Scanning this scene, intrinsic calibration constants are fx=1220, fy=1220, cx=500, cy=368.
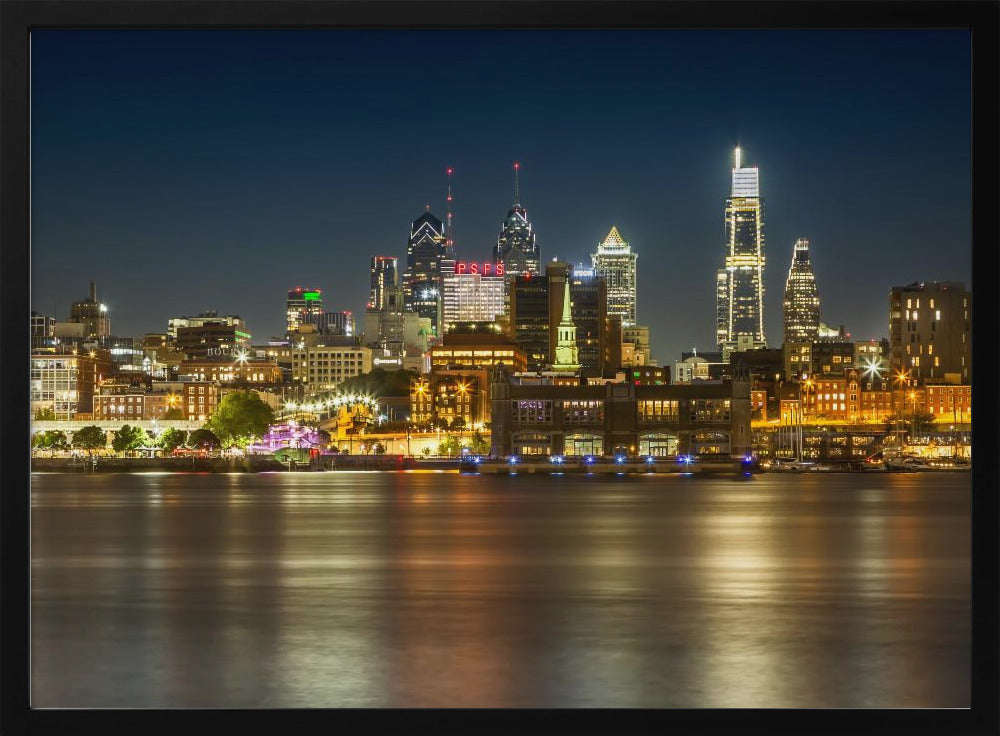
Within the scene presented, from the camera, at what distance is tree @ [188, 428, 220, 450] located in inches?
2805

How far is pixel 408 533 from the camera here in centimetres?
2233

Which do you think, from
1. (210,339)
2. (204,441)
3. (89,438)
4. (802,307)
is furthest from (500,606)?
(802,307)

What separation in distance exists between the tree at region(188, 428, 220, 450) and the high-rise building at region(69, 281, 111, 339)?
8244 mm

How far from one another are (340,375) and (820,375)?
49.5m

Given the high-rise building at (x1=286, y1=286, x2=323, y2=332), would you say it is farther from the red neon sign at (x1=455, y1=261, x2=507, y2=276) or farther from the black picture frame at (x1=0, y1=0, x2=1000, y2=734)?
the black picture frame at (x1=0, y1=0, x2=1000, y2=734)

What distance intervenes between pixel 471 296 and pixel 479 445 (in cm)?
10985

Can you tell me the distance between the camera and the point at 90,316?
61.9 m

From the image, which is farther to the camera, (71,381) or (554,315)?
(554,315)

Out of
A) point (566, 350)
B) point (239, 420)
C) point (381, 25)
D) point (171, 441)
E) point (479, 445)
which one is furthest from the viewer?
point (566, 350)

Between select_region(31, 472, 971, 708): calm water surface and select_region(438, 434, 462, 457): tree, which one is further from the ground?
select_region(31, 472, 971, 708): calm water surface

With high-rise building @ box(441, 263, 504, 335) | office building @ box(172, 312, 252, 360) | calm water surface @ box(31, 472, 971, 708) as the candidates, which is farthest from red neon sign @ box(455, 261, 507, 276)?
calm water surface @ box(31, 472, 971, 708)

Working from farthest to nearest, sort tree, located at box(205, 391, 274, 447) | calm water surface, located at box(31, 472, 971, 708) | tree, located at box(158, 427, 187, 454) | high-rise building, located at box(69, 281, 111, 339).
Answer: tree, located at box(158, 427, 187, 454)
tree, located at box(205, 391, 274, 447)
high-rise building, located at box(69, 281, 111, 339)
calm water surface, located at box(31, 472, 971, 708)

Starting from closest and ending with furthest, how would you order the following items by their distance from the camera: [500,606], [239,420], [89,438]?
[500,606]
[89,438]
[239,420]

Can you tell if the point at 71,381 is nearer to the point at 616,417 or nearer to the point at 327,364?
the point at 616,417
